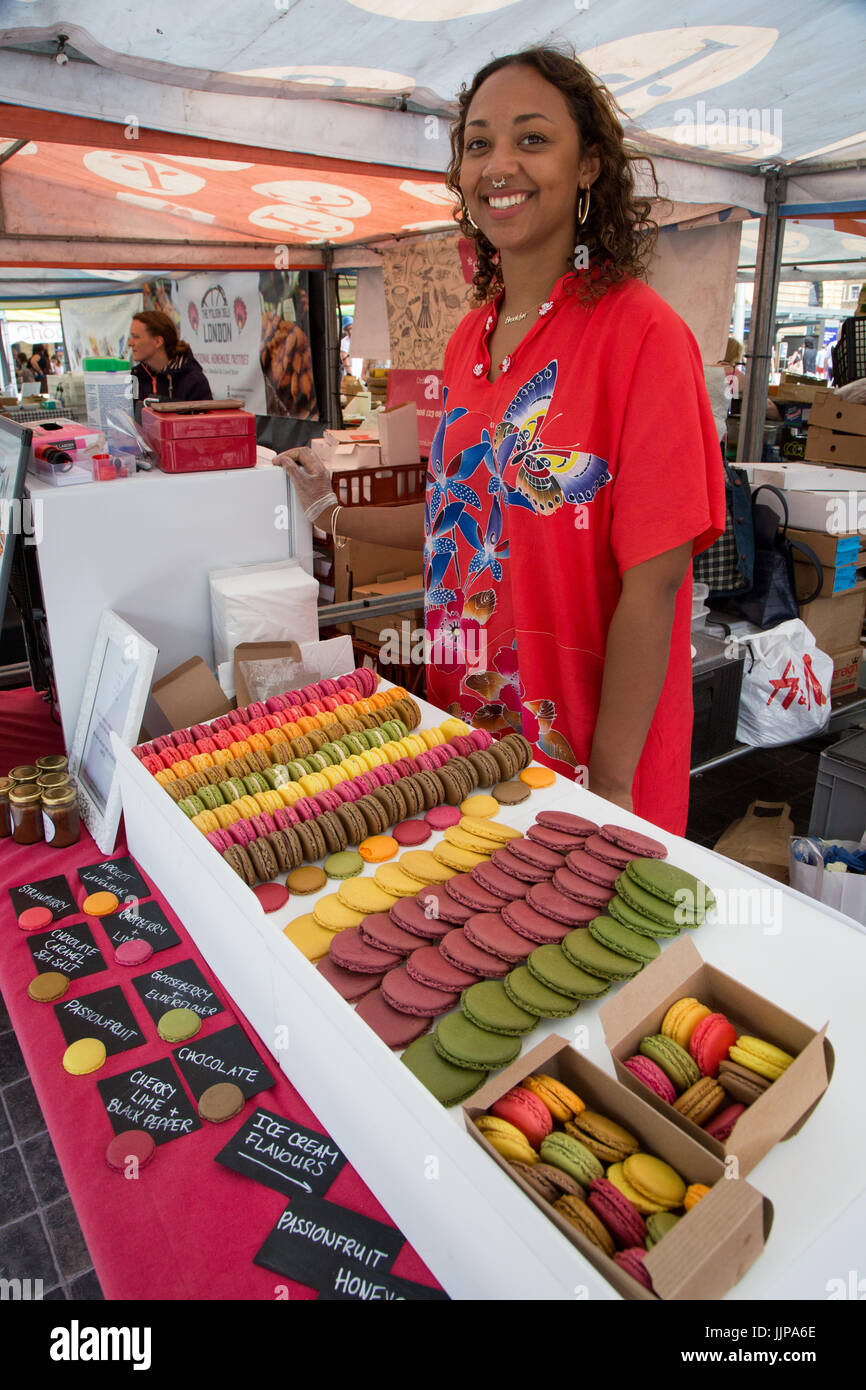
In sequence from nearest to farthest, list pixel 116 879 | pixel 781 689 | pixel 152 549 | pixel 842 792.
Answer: pixel 116 879, pixel 152 549, pixel 842 792, pixel 781 689

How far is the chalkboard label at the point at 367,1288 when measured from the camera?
0.81 metres

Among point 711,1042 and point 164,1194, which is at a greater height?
point 711,1042

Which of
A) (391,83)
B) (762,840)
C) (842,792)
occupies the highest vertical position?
(391,83)

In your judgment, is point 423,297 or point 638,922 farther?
point 423,297

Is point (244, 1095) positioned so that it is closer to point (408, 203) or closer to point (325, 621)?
→ point (325, 621)

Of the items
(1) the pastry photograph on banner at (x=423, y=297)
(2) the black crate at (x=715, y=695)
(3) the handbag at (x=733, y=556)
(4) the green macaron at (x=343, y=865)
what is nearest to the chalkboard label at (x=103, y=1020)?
(4) the green macaron at (x=343, y=865)

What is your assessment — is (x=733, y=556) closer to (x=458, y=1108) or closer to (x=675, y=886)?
(x=675, y=886)

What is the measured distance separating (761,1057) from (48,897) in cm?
119

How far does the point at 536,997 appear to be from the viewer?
957mm

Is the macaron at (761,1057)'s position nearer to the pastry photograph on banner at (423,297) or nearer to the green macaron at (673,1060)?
the green macaron at (673,1060)

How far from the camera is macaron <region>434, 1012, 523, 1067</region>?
2.91 ft

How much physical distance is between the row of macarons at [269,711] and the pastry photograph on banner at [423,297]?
4712 millimetres

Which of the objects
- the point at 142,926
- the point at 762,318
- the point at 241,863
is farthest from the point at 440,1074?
the point at 762,318
